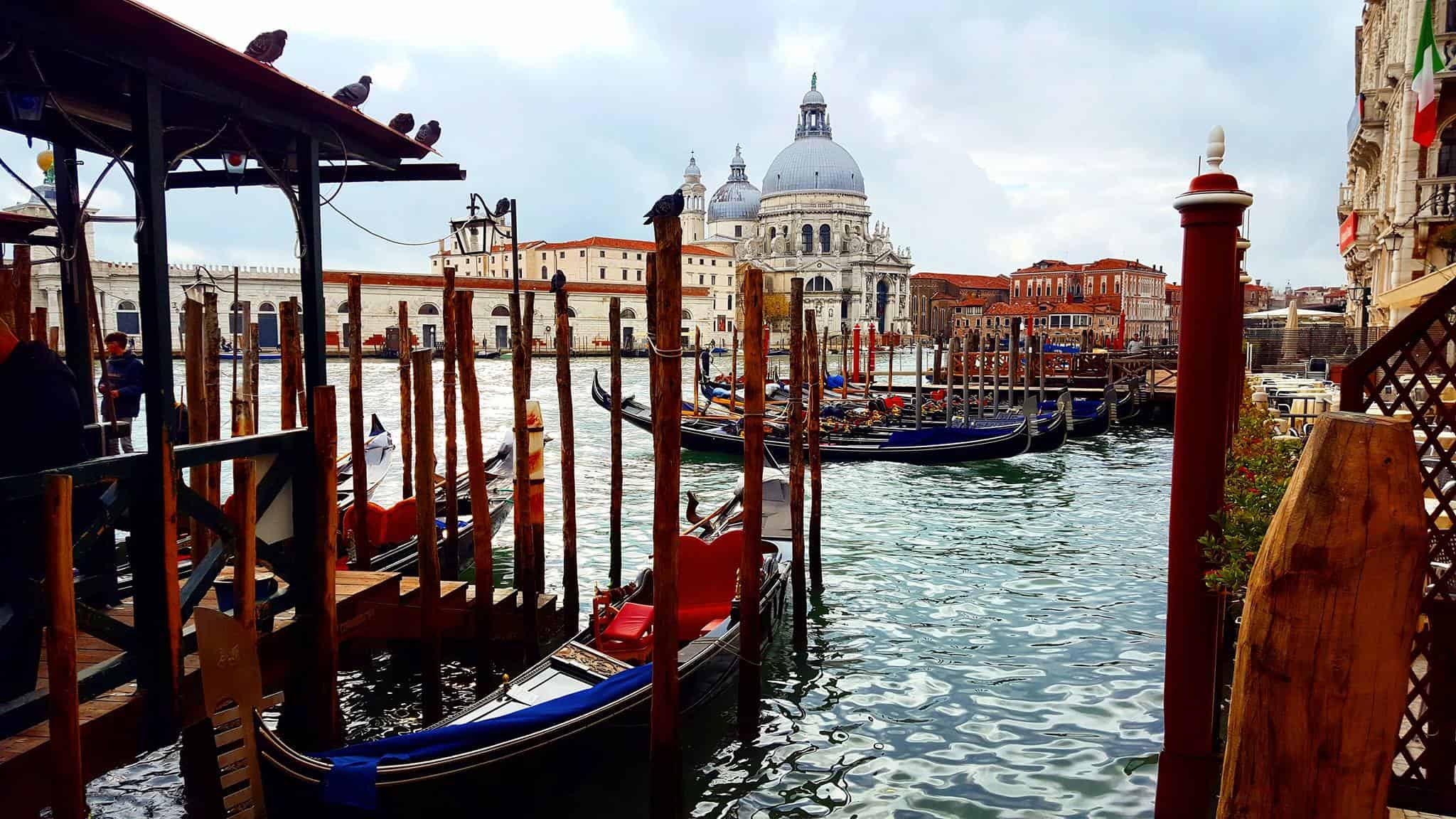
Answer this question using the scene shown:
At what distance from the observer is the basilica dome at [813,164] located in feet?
203

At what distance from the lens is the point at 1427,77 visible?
773 centimetres

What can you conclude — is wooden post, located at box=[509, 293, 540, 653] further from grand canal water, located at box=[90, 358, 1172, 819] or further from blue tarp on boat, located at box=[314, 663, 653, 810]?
blue tarp on boat, located at box=[314, 663, 653, 810]

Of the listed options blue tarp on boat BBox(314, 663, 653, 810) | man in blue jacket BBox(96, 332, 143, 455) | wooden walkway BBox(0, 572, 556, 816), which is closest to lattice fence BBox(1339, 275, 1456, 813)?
blue tarp on boat BBox(314, 663, 653, 810)

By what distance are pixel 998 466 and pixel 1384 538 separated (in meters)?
12.2

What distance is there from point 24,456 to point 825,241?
2410 inches

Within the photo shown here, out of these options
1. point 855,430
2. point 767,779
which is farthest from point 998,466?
point 767,779

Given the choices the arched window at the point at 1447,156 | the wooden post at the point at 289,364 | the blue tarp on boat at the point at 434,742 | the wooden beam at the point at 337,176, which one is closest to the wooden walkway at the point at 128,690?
the blue tarp on boat at the point at 434,742

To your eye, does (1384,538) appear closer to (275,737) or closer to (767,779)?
(275,737)

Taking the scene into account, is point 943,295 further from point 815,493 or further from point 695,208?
point 815,493

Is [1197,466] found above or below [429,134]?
below

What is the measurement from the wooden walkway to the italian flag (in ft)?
27.4

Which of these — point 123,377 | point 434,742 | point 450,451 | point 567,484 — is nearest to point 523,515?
point 567,484

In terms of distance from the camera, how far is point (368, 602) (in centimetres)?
417

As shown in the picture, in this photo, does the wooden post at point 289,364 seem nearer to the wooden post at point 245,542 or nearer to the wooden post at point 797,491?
the wooden post at point 245,542
